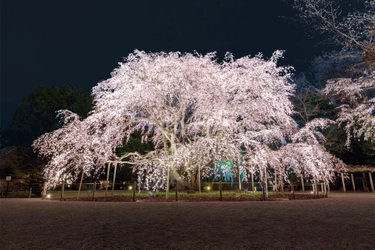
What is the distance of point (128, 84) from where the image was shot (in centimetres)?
1519

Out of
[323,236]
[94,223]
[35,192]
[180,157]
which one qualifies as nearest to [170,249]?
[323,236]

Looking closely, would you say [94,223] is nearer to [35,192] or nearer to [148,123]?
[148,123]

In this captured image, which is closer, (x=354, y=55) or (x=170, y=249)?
(x=170, y=249)

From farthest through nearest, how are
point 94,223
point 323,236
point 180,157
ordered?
1. point 180,157
2. point 94,223
3. point 323,236

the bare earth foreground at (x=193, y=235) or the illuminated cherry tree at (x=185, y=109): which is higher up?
the illuminated cherry tree at (x=185, y=109)

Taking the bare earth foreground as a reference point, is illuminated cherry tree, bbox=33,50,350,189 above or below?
above

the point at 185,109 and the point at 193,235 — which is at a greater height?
the point at 185,109

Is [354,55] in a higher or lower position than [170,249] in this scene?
higher

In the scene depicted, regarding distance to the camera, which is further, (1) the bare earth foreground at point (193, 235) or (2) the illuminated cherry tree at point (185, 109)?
(2) the illuminated cherry tree at point (185, 109)

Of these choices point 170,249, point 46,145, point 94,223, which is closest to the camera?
point 170,249

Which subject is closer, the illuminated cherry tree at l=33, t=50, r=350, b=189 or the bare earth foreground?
the bare earth foreground

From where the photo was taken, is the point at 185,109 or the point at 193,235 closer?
the point at 193,235

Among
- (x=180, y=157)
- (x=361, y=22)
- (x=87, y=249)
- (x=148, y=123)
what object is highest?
(x=361, y=22)

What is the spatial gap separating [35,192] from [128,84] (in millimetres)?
13608
